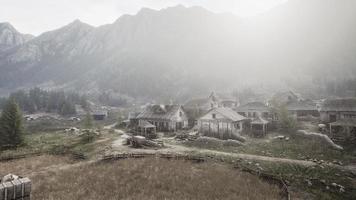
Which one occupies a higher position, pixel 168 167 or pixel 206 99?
pixel 206 99

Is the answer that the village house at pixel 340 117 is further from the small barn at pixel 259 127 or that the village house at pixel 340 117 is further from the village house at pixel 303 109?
the small barn at pixel 259 127

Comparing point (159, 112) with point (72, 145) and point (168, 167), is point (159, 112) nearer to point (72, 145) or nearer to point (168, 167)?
point (72, 145)

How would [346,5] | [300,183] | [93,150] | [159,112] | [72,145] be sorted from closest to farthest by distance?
[300,183] < [93,150] < [72,145] < [159,112] < [346,5]

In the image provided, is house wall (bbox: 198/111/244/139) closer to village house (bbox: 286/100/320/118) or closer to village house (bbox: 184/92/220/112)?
village house (bbox: 184/92/220/112)

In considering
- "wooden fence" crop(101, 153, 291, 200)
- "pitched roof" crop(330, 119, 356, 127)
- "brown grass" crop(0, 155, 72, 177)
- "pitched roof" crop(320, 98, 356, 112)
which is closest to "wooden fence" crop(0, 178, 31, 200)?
"wooden fence" crop(101, 153, 291, 200)

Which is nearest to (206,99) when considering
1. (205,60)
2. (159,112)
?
(159,112)

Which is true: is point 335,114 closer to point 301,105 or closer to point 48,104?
point 301,105
